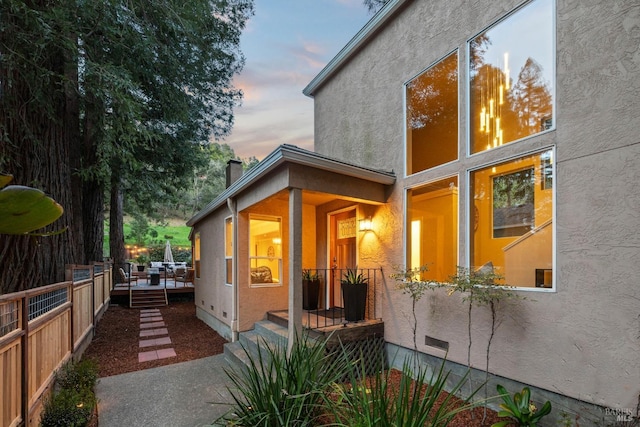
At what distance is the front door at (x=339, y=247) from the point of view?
681 centimetres

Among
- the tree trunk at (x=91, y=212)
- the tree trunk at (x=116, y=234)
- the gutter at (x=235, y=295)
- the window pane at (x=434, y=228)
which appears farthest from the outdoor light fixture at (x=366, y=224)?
the tree trunk at (x=116, y=234)

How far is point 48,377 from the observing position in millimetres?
3842

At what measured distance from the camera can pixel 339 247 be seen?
7234mm

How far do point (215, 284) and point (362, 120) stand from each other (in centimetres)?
584

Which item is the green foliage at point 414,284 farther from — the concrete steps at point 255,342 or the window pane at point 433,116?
the concrete steps at point 255,342

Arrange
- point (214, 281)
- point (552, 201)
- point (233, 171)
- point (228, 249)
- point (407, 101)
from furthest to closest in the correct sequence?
point (233, 171)
point (214, 281)
point (228, 249)
point (407, 101)
point (552, 201)

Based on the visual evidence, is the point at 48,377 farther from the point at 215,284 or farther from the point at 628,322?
the point at 628,322

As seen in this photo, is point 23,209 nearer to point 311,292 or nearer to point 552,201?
point 552,201

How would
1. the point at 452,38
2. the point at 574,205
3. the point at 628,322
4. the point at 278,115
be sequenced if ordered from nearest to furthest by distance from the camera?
the point at 628,322 < the point at 574,205 < the point at 452,38 < the point at 278,115

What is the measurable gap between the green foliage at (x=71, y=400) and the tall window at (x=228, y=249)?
3.61 meters

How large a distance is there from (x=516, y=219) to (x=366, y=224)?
264 cm

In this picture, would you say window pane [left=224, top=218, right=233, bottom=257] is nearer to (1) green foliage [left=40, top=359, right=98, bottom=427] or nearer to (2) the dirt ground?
(2) the dirt ground

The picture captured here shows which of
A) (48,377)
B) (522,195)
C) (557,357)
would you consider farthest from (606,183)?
(48,377)

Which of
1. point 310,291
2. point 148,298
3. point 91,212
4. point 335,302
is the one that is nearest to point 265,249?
point 310,291
